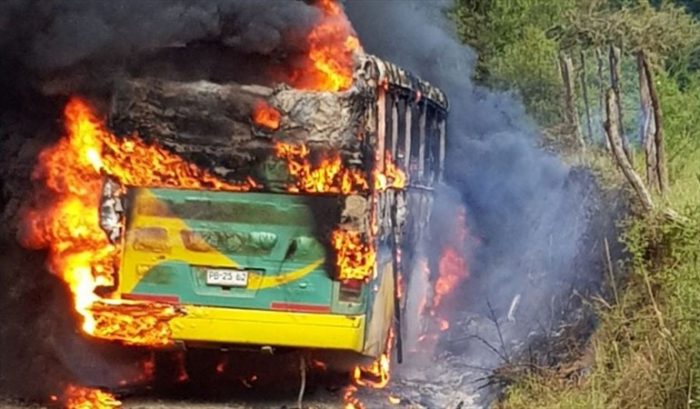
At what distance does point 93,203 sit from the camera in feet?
37.8

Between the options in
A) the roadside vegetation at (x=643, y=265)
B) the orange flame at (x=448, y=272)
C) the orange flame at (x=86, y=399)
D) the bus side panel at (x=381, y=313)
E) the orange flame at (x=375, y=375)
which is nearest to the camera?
the roadside vegetation at (x=643, y=265)

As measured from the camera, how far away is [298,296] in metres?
11.1

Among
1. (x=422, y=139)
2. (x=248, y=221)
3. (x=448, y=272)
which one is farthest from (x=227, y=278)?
(x=448, y=272)

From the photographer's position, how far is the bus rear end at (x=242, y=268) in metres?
11.1

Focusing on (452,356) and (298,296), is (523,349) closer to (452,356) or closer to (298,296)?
(298,296)

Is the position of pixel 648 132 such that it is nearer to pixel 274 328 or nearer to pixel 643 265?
pixel 643 265

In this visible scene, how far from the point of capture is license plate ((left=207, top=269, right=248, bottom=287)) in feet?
36.5

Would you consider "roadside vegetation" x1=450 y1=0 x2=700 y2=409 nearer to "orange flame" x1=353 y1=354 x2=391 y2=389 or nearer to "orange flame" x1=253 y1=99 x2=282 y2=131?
"orange flame" x1=353 y1=354 x2=391 y2=389

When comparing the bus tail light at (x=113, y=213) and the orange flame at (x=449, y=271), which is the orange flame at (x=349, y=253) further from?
the orange flame at (x=449, y=271)

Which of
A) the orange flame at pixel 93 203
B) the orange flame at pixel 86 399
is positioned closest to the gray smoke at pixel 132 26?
the orange flame at pixel 93 203

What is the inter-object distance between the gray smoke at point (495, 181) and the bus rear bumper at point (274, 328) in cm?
197

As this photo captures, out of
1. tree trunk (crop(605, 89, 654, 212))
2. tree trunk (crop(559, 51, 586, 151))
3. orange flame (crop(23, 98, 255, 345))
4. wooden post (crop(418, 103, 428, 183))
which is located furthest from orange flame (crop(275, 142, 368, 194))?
tree trunk (crop(559, 51, 586, 151))

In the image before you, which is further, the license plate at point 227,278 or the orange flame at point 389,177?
the orange flame at point 389,177

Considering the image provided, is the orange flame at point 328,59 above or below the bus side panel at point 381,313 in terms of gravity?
above
